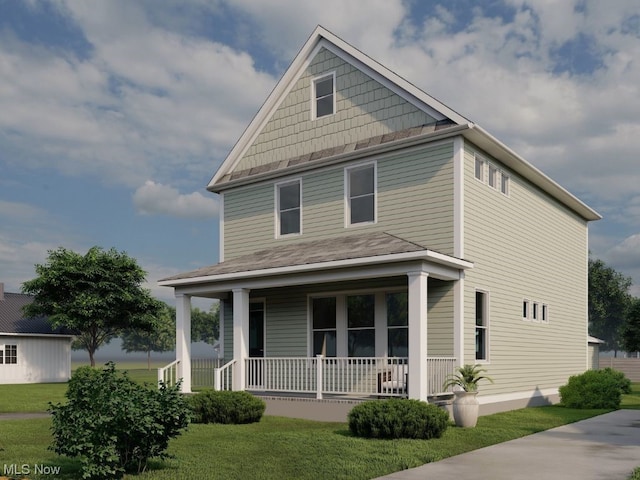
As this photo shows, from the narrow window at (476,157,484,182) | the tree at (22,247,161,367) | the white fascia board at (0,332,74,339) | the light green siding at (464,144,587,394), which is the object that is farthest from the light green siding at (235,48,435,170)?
the white fascia board at (0,332,74,339)

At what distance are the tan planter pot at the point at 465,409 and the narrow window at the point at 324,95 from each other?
30.4 ft

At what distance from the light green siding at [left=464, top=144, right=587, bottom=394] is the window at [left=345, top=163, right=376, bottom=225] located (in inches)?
108

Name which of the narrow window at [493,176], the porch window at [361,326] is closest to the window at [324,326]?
the porch window at [361,326]

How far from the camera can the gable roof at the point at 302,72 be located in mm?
17688

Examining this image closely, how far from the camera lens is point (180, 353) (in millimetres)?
19703

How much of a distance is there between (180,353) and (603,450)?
1183 centimetres

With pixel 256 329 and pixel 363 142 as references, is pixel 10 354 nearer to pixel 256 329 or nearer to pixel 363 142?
pixel 256 329

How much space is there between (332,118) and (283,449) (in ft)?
36.3

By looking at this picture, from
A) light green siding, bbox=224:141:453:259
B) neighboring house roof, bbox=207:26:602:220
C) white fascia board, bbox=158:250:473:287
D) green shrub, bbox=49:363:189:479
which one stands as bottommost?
green shrub, bbox=49:363:189:479

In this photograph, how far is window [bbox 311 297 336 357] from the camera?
19.1m

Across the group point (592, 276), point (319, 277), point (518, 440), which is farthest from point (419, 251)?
point (592, 276)

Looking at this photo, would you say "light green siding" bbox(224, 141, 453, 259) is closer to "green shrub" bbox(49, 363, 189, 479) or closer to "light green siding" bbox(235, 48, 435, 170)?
"light green siding" bbox(235, 48, 435, 170)

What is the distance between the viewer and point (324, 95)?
807 inches

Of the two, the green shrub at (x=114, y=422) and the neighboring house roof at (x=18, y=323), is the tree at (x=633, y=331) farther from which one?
the green shrub at (x=114, y=422)
